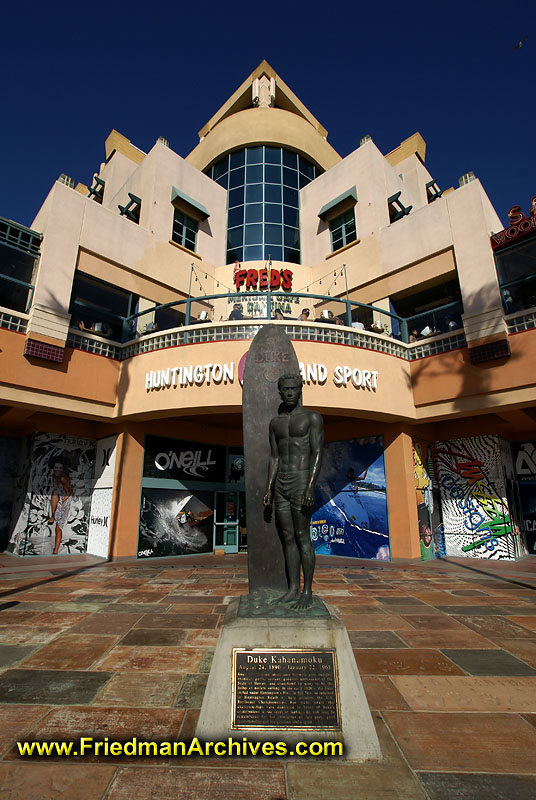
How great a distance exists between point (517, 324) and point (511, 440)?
496cm

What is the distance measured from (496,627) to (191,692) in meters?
4.29

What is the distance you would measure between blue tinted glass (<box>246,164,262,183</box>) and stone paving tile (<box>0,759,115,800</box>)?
2188cm

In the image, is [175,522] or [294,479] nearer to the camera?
[294,479]

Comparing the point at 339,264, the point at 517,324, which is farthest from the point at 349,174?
the point at 517,324

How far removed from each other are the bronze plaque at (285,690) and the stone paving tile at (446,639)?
244 cm

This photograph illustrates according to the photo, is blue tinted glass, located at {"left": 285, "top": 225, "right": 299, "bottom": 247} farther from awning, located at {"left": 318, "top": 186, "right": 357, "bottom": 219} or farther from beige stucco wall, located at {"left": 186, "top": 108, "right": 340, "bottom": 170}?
beige stucco wall, located at {"left": 186, "top": 108, "right": 340, "bottom": 170}

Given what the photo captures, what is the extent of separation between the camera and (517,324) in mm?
10758

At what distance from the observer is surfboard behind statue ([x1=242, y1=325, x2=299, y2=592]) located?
12.8 feet

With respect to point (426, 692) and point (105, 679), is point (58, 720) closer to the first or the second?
point (105, 679)

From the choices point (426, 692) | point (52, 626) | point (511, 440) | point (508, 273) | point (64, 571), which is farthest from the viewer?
point (511, 440)

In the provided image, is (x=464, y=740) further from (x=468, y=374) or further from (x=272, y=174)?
(x=272, y=174)

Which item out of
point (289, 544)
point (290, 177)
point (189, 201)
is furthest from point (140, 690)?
point (290, 177)

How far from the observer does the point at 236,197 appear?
19.7 m

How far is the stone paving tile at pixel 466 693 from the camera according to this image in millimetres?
3225
